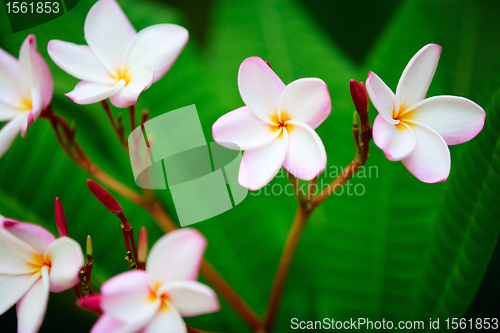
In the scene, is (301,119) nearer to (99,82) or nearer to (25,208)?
(99,82)

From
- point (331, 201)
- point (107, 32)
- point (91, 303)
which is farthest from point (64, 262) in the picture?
point (331, 201)

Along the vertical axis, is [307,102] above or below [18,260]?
above

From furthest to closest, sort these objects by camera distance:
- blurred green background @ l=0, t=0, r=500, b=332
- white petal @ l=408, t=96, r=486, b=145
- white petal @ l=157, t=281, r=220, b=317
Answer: blurred green background @ l=0, t=0, r=500, b=332 < white petal @ l=408, t=96, r=486, b=145 < white petal @ l=157, t=281, r=220, b=317

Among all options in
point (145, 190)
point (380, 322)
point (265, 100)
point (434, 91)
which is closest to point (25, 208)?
point (145, 190)

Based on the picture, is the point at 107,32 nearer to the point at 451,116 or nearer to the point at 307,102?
the point at 307,102

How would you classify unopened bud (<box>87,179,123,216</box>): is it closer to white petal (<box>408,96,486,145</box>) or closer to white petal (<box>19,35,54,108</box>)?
white petal (<box>19,35,54,108</box>)

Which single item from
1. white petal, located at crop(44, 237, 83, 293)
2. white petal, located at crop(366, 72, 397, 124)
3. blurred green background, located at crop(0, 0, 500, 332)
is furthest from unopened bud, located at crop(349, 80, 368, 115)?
white petal, located at crop(44, 237, 83, 293)
